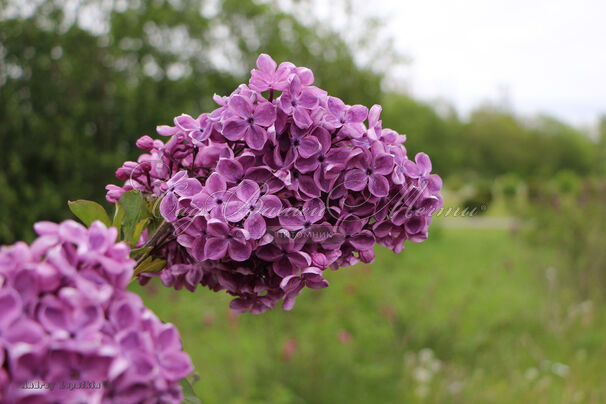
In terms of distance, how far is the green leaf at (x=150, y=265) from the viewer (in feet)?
2.23

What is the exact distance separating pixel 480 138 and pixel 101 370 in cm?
2530

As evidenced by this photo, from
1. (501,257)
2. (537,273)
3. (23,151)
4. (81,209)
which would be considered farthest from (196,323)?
(501,257)

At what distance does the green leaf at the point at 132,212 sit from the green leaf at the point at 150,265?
0.11 feet

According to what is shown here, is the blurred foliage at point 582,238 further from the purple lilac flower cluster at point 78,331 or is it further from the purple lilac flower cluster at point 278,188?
the purple lilac flower cluster at point 78,331

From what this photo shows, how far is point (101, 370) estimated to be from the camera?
1.41ft

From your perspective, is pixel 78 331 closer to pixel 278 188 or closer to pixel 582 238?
pixel 278 188

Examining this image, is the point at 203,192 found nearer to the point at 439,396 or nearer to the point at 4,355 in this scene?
the point at 4,355

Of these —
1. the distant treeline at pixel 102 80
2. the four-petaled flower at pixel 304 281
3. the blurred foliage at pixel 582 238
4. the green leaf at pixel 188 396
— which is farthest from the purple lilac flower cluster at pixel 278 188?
the blurred foliage at pixel 582 238

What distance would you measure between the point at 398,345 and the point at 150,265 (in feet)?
9.23

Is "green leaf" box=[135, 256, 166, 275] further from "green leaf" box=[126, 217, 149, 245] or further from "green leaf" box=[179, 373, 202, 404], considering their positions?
"green leaf" box=[179, 373, 202, 404]

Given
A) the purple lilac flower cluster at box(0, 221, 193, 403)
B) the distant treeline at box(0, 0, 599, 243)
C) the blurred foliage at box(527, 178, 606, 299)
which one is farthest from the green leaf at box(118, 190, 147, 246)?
the blurred foliage at box(527, 178, 606, 299)

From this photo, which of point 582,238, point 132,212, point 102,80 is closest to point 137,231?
point 132,212

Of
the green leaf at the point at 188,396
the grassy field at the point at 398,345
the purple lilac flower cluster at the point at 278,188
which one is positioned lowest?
the grassy field at the point at 398,345

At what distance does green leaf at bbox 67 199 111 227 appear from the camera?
66 cm
